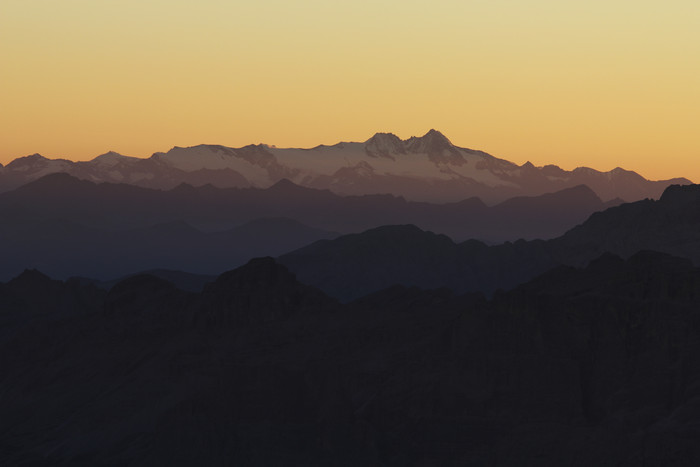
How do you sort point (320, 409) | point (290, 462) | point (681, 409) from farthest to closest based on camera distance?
1. point (320, 409)
2. point (290, 462)
3. point (681, 409)

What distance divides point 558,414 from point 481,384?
1392cm

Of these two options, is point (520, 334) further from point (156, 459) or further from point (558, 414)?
point (156, 459)

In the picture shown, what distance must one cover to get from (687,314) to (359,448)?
52204mm

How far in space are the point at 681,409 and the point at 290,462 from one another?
2115 inches

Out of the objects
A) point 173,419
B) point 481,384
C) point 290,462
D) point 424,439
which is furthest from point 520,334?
point 173,419

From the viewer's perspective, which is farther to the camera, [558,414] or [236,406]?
[236,406]

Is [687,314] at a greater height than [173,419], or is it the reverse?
[687,314]

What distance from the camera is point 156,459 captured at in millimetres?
→ 191000

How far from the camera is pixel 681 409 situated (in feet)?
556

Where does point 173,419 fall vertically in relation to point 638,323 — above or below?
below

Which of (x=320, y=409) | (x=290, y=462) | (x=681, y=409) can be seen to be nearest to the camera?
(x=681, y=409)

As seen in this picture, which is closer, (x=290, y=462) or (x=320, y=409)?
(x=290, y=462)

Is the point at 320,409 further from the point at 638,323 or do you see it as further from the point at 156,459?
the point at 638,323

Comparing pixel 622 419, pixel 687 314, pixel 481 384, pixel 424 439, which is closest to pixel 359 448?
pixel 424 439
